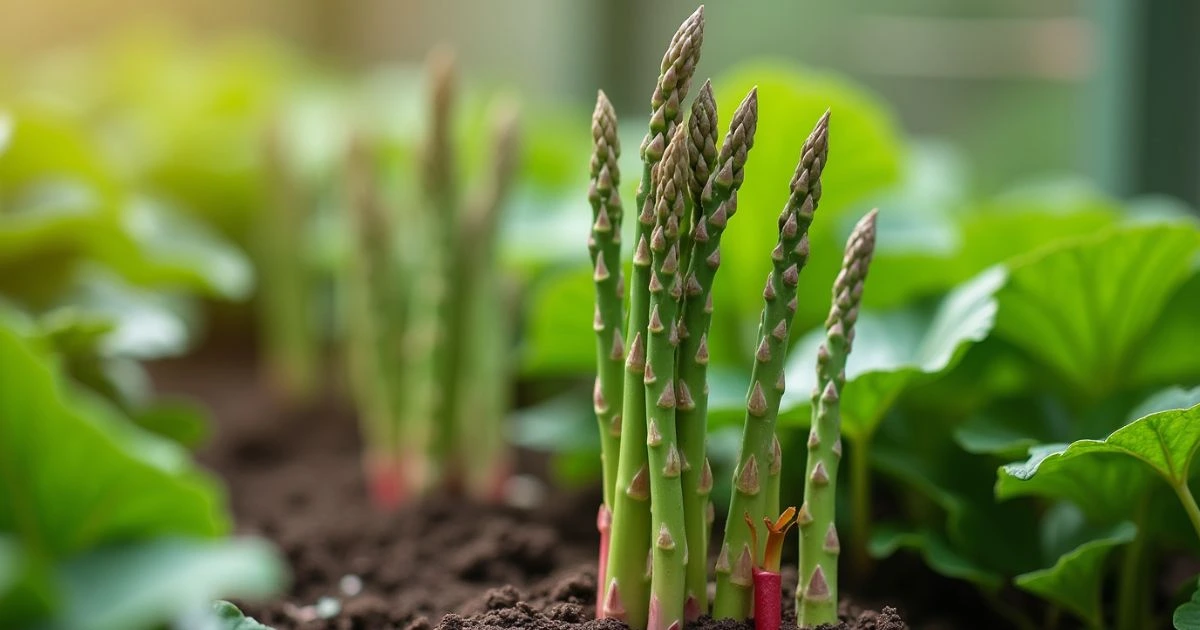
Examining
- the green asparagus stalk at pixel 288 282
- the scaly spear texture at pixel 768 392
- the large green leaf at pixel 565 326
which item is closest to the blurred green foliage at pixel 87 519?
the scaly spear texture at pixel 768 392

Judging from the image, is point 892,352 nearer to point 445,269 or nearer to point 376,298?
point 445,269

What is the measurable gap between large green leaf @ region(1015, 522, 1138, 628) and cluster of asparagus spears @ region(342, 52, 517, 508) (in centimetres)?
55

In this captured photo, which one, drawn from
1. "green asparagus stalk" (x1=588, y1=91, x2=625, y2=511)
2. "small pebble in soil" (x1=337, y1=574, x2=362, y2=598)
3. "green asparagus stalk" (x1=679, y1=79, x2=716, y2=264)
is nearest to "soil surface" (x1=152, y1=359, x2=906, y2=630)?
"small pebble in soil" (x1=337, y1=574, x2=362, y2=598)

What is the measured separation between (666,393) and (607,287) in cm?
8

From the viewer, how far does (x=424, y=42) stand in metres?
3.43

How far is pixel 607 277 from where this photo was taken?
1.96 ft

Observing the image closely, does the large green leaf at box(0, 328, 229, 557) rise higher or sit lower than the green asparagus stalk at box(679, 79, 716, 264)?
lower

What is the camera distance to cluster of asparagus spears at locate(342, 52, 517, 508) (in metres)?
1.04

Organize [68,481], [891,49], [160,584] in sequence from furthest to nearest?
[891,49]
[68,481]
[160,584]

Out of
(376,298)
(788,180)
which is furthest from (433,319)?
(788,180)

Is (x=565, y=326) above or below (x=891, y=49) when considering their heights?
below

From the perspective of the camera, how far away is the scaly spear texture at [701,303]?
55 centimetres

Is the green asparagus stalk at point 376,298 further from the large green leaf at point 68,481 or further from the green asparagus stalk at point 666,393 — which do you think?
the green asparagus stalk at point 666,393

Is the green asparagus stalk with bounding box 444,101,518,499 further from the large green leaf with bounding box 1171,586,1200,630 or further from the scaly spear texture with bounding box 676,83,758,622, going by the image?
the large green leaf with bounding box 1171,586,1200,630
